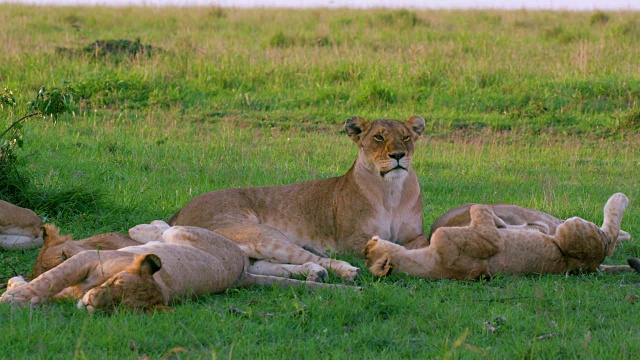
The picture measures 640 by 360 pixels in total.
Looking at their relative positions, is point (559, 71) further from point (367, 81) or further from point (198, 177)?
point (198, 177)

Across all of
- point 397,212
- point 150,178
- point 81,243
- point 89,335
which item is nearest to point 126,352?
point 89,335

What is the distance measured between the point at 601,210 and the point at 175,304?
13.9 ft

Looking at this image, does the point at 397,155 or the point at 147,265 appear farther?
the point at 397,155

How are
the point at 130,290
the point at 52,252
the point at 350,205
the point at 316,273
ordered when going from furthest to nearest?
the point at 350,205, the point at 316,273, the point at 52,252, the point at 130,290

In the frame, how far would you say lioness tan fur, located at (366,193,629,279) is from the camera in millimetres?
5727

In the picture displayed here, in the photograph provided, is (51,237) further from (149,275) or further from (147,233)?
(149,275)

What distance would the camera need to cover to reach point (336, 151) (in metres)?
10.6

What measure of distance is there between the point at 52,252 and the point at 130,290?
1.02 m

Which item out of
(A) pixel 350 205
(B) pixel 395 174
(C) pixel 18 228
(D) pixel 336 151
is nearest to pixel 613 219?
(B) pixel 395 174

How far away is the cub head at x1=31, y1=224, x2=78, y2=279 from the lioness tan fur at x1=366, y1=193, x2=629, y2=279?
1780 millimetres

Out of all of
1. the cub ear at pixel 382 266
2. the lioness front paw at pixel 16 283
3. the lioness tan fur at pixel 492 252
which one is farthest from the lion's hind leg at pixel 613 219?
the lioness front paw at pixel 16 283

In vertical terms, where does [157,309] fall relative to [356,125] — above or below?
below

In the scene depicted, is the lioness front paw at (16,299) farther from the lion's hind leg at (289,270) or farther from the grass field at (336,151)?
the lion's hind leg at (289,270)

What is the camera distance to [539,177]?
9383 mm
